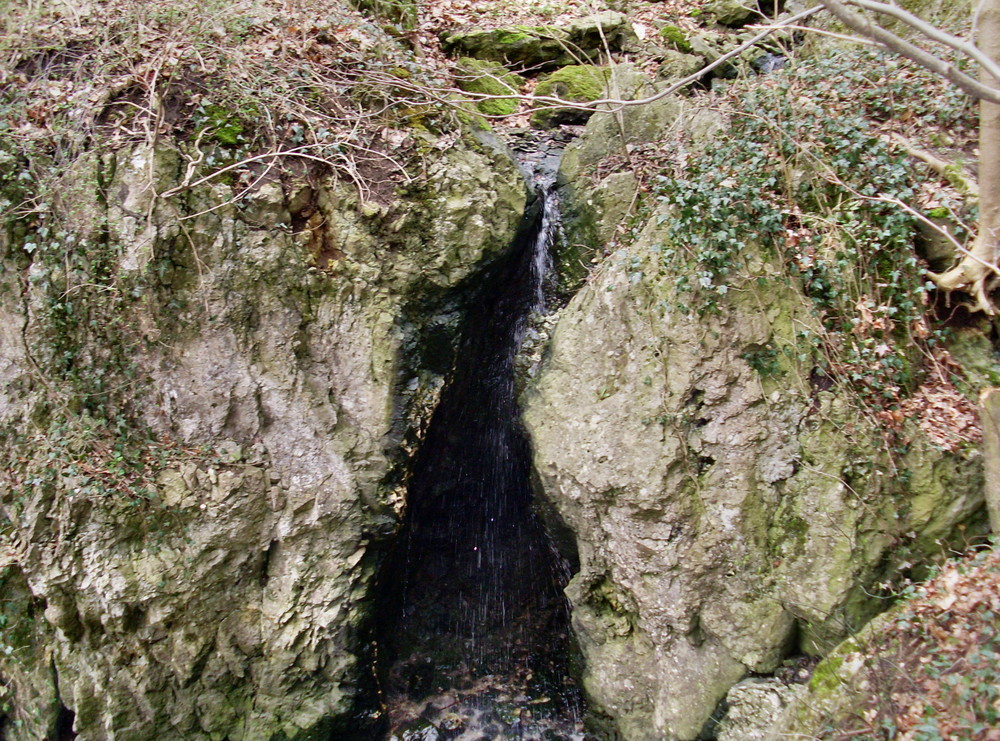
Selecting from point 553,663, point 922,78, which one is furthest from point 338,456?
point 922,78

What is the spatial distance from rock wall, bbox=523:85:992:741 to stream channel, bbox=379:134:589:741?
25.9 inches

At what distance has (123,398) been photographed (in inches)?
193

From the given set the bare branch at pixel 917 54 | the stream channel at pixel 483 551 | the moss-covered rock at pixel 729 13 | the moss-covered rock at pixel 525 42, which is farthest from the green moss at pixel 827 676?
the moss-covered rock at pixel 729 13

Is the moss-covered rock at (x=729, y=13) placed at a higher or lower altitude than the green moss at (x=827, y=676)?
higher

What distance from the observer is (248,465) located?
504cm

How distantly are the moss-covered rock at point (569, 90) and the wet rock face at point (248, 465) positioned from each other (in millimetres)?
2028

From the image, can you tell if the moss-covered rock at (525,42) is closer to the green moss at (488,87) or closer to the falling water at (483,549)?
the green moss at (488,87)

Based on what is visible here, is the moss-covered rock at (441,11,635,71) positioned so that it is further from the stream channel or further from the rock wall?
the rock wall

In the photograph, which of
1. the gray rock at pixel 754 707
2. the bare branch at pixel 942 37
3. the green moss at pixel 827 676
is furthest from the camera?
the gray rock at pixel 754 707

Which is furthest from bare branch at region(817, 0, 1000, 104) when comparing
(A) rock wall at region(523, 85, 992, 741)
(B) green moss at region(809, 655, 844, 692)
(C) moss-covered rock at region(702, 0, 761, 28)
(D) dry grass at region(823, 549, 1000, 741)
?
(C) moss-covered rock at region(702, 0, 761, 28)

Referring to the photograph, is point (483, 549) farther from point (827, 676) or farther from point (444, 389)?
point (827, 676)

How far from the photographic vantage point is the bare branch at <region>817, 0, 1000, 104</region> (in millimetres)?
2539

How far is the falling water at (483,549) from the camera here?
570 cm

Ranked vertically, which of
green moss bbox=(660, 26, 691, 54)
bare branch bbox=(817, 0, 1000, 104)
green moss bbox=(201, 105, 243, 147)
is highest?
green moss bbox=(660, 26, 691, 54)
